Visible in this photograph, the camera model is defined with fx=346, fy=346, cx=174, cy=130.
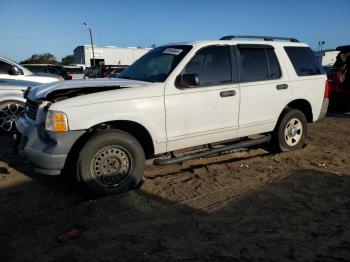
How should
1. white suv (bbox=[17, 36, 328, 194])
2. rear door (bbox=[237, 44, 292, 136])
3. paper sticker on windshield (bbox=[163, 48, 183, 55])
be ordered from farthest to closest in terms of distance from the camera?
rear door (bbox=[237, 44, 292, 136]) → paper sticker on windshield (bbox=[163, 48, 183, 55]) → white suv (bbox=[17, 36, 328, 194])

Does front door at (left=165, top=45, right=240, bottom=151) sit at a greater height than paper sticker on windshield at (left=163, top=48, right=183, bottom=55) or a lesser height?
lesser

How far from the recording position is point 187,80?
4523mm

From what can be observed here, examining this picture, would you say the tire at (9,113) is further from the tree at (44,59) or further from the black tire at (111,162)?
the tree at (44,59)

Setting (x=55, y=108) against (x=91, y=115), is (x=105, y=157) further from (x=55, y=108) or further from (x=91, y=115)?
(x=55, y=108)

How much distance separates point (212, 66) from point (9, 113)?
191 inches

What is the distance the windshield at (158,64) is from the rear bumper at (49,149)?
4.49 feet

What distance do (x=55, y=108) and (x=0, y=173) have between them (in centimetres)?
197

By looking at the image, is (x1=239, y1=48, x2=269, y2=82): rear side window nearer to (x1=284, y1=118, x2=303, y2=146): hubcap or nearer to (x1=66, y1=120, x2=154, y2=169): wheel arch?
(x1=284, y1=118, x2=303, y2=146): hubcap

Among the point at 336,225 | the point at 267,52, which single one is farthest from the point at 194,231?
the point at 267,52

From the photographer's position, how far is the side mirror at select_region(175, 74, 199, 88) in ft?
14.7

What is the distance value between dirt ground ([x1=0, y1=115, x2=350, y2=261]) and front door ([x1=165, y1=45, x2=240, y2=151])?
0.62 metres

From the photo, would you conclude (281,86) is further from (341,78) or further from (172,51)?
(341,78)

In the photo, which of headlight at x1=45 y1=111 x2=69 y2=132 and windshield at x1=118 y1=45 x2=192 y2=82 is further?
windshield at x1=118 y1=45 x2=192 y2=82

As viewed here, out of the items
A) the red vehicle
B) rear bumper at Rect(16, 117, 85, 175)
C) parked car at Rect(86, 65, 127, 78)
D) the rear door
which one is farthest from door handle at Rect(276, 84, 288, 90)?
parked car at Rect(86, 65, 127, 78)
